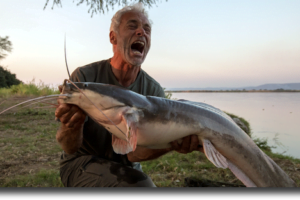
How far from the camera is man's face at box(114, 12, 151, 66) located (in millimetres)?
1937

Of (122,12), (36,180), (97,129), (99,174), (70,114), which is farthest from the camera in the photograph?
(36,180)

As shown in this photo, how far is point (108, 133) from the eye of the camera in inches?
72.2

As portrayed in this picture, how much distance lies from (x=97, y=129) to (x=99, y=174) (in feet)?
1.22

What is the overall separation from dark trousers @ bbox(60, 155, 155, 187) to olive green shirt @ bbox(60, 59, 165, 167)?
0.33 ft

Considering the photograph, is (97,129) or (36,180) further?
(36,180)

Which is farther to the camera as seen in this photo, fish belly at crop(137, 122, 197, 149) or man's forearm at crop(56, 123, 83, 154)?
man's forearm at crop(56, 123, 83, 154)

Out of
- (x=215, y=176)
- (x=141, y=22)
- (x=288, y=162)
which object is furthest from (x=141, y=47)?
(x=288, y=162)

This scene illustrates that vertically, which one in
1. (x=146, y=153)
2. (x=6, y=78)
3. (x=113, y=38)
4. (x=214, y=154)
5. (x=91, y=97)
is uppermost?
(x=113, y=38)

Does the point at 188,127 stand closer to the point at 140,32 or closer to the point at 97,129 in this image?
the point at 97,129

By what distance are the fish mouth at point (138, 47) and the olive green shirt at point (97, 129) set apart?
25 cm

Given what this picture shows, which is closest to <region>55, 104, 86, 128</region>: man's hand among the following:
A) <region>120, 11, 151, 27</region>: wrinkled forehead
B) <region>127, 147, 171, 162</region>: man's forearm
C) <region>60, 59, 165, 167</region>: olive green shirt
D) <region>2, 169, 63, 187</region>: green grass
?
<region>60, 59, 165, 167</region>: olive green shirt

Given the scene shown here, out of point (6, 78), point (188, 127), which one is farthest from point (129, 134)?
point (6, 78)

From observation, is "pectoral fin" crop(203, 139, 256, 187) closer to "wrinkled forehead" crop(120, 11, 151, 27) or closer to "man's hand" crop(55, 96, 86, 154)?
"man's hand" crop(55, 96, 86, 154)
